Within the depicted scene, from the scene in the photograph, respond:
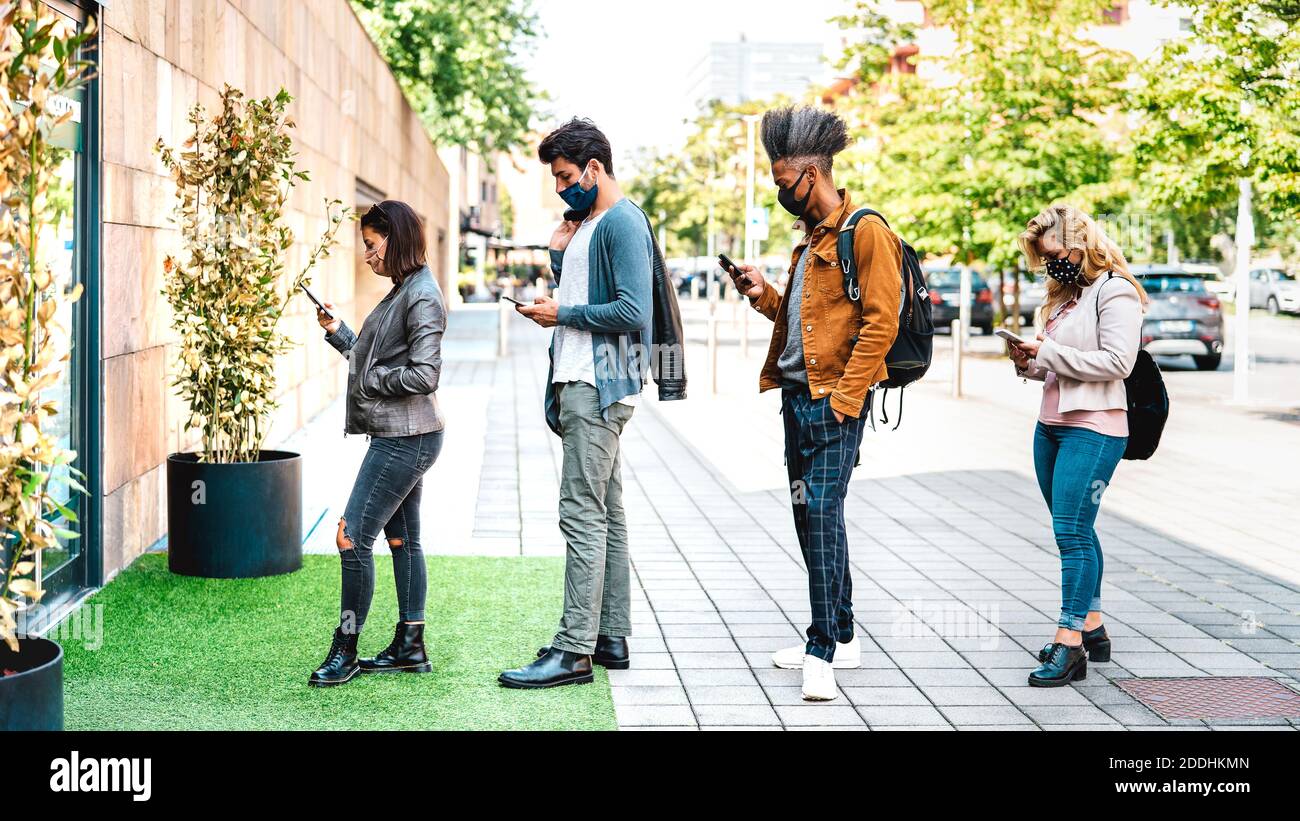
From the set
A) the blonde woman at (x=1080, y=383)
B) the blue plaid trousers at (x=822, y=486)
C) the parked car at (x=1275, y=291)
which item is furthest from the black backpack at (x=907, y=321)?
the parked car at (x=1275, y=291)

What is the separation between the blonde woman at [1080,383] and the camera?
5.34m

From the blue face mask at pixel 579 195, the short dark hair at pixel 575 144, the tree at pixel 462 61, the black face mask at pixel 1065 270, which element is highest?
the tree at pixel 462 61

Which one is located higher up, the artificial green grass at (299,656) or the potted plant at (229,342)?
the potted plant at (229,342)

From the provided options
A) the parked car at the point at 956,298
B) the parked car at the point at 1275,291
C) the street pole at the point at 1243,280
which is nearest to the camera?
the street pole at the point at 1243,280

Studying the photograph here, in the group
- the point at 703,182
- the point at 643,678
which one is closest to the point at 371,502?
the point at 643,678

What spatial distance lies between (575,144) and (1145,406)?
7.70 ft

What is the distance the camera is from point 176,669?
5.39 meters

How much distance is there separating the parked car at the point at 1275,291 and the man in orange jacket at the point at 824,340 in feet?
139

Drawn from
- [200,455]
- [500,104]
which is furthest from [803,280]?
[500,104]

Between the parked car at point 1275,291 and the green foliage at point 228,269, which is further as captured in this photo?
the parked car at point 1275,291

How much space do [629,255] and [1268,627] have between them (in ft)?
11.0

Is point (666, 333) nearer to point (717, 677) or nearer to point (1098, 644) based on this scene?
point (717, 677)

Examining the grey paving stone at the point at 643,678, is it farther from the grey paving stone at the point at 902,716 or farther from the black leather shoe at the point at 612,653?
the grey paving stone at the point at 902,716

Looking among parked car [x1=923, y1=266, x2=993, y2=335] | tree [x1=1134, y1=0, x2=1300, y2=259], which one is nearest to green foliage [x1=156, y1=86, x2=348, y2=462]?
tree [x1=1134, y1=0, x2=1300, y2=259]
